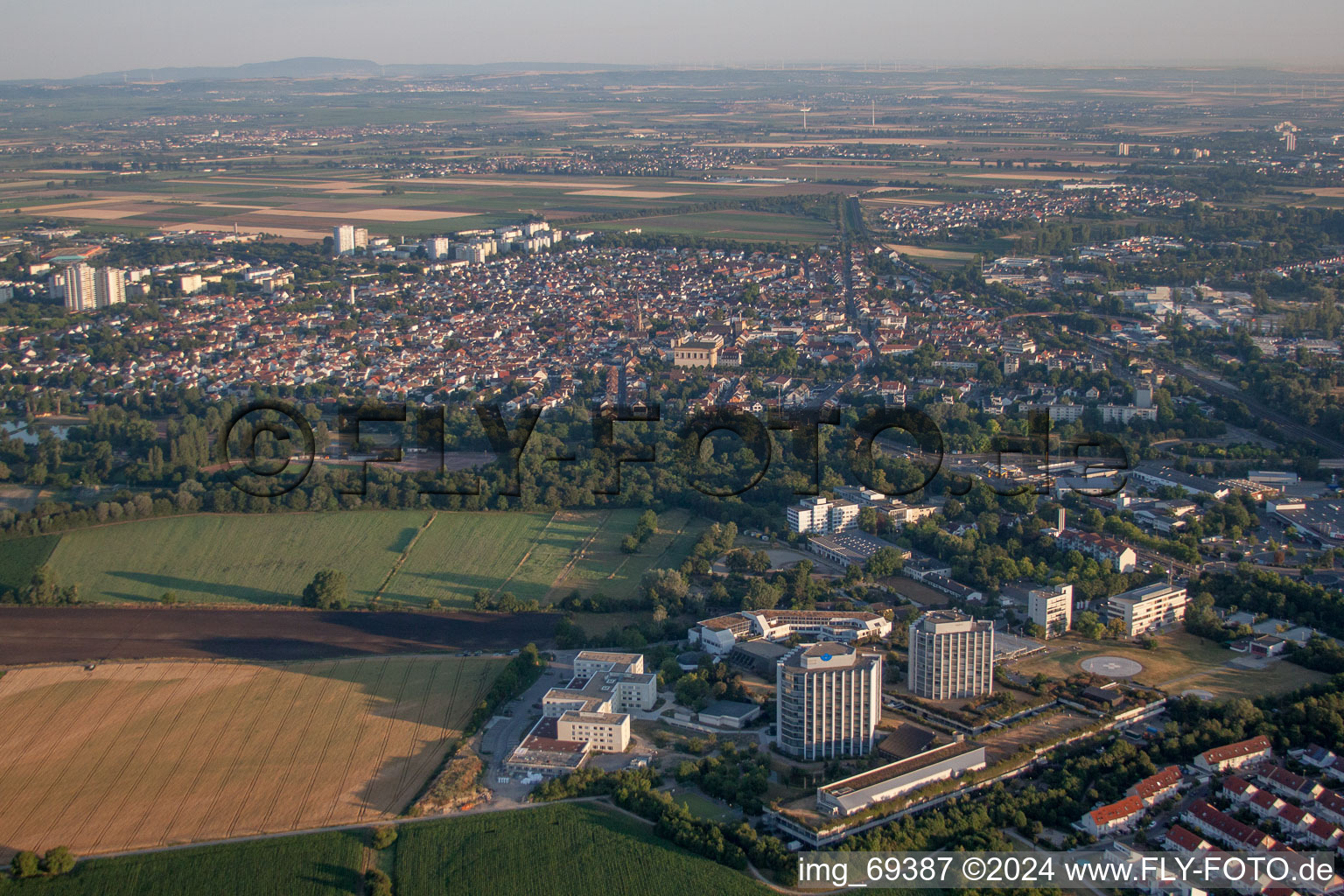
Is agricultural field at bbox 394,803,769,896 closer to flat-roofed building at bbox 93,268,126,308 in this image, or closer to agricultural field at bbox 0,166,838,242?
flat-roofed building at bbox 93,268,126,308

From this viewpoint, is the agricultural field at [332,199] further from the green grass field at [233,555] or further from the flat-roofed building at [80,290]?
the green grass field at [233,555]

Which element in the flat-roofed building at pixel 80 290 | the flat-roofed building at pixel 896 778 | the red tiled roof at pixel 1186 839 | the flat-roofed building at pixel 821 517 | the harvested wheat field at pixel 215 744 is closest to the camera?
the red tiled roof at pixel 1186 839

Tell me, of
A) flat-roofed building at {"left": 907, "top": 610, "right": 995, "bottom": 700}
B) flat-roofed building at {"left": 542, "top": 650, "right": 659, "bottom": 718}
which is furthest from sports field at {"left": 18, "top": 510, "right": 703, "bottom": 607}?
flat-roofed building at {"left": 907, "top": 610, "right": 995, "bottom": 700}

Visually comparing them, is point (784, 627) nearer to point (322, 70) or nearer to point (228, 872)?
point (228, 872)

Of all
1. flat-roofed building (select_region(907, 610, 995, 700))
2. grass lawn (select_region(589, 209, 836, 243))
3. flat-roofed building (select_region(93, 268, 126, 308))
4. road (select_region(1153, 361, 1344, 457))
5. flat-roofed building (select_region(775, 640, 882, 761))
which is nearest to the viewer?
flat-roofed building (select_region(775, 640, 882, 761))

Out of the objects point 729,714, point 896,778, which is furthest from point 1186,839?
point 729,714

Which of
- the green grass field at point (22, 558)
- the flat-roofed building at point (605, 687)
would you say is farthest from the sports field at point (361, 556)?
the flat-roofed building at point (605, 687)

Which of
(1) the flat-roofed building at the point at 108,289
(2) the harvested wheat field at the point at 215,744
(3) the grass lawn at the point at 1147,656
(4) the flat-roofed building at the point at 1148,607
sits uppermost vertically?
(1) the flat-roofed building at the point at 108,289
